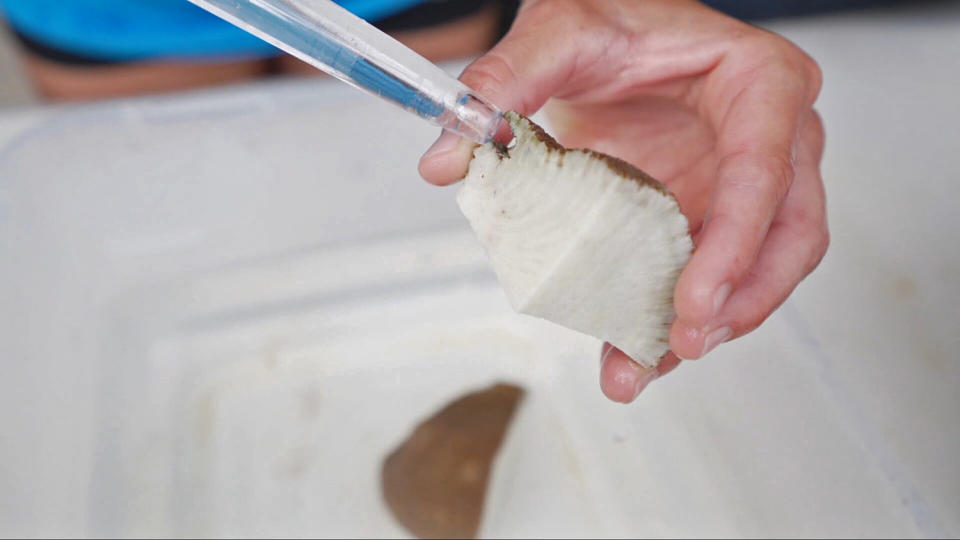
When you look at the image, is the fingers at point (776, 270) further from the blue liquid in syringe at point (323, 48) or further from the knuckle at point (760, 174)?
the blue liquid in syringe at point (323, 48)

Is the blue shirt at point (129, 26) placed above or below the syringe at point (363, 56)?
below

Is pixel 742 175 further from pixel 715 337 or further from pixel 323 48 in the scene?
pixel 323 48

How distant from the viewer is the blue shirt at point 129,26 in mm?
904

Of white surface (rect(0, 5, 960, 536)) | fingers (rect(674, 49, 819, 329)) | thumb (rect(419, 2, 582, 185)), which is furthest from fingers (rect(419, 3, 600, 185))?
white surface (rect(0, 5, 960, 536))

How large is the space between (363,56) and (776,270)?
34 cm

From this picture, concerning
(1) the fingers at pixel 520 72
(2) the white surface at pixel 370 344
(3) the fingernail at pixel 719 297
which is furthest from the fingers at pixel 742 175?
(2) the white surface at pixel 370 344

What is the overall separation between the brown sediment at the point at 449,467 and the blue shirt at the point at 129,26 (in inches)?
19.6

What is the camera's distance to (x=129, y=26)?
3.02ft

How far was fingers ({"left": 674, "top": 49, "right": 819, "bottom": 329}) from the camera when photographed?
49 centimetres

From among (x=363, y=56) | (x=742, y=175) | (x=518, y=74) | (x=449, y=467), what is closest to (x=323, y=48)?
(x=363, y=56)

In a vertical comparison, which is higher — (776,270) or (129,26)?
(776,270)

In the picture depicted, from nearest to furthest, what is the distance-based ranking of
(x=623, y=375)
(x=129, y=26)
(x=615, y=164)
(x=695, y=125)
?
(x=615, y=164)
(x=623, y=375)
(x=695, y=125)
(x=129, y=26)

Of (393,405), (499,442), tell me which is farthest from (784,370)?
(393,405)

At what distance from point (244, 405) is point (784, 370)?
61 centimetres
